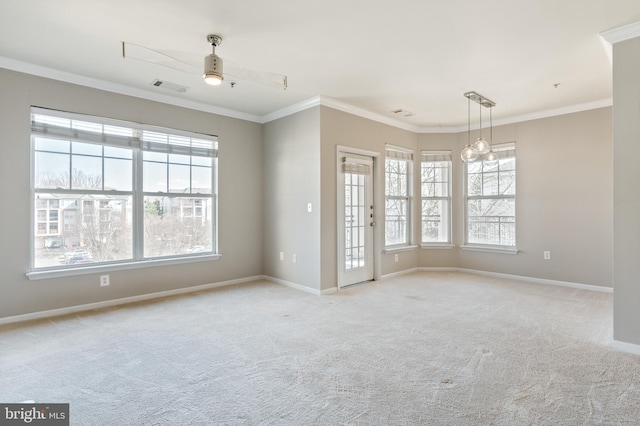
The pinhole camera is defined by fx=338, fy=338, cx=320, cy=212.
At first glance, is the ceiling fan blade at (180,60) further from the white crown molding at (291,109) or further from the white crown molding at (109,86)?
the white crown molding at (291,109)

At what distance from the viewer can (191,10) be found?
2650 mm

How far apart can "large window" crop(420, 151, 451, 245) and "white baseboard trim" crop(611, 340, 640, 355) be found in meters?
3.65

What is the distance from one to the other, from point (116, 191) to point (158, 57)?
2.20 metres

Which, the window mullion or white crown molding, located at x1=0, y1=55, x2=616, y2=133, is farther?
the window mullion

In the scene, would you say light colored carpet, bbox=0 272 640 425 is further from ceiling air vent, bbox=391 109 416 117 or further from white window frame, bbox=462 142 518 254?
ceiling air vent, bbox=391 109 416 117

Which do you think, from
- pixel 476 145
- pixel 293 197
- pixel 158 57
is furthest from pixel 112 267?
pixel 476 145

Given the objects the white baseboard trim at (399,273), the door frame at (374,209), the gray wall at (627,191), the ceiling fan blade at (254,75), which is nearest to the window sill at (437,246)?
the white baseboard trim at (399,273)

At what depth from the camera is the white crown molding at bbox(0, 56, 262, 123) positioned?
142 inches

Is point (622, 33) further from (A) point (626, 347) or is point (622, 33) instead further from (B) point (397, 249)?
(B) point (397, 249)

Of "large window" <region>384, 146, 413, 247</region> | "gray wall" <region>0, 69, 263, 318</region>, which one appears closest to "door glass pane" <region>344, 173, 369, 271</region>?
"large window" <region>384, 146, 413, 247</region>

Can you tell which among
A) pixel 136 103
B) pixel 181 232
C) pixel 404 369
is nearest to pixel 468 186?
pixel 404 369

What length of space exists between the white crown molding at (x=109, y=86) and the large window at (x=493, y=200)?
4241mm

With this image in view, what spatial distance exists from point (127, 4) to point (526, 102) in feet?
16.7

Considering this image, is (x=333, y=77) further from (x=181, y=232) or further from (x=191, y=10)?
(x=181, y=232)
